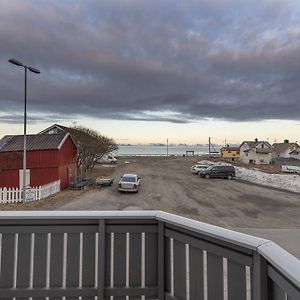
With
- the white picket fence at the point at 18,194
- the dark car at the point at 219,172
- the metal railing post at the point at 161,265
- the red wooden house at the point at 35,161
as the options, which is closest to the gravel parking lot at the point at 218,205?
the white picket fence at the point at 18,194

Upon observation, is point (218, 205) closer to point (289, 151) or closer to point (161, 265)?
point (161, 265)

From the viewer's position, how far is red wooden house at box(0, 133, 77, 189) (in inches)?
1052

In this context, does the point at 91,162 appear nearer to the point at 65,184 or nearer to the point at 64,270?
the point at 65,184

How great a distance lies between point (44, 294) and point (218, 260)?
1679 mm

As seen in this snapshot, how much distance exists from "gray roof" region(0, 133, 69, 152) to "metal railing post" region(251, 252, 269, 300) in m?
26.8

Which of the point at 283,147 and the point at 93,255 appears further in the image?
the point at 283,147

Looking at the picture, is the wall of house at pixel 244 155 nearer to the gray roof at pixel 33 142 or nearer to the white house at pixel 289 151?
the white house at pixel 289 151

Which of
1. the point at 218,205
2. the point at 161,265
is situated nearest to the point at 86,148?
the point at 218,205

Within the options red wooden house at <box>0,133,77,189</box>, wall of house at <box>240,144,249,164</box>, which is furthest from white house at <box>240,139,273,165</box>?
red wooden house at <box>0,133,77,189</box>

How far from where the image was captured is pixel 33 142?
2866 cm

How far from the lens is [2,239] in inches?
120

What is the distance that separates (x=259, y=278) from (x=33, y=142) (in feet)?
94.4

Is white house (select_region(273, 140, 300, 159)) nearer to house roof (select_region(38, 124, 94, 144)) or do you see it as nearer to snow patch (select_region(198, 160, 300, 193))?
snow patch (select_region(198, 160, 300, 193))

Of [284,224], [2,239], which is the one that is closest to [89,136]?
[284,224]
